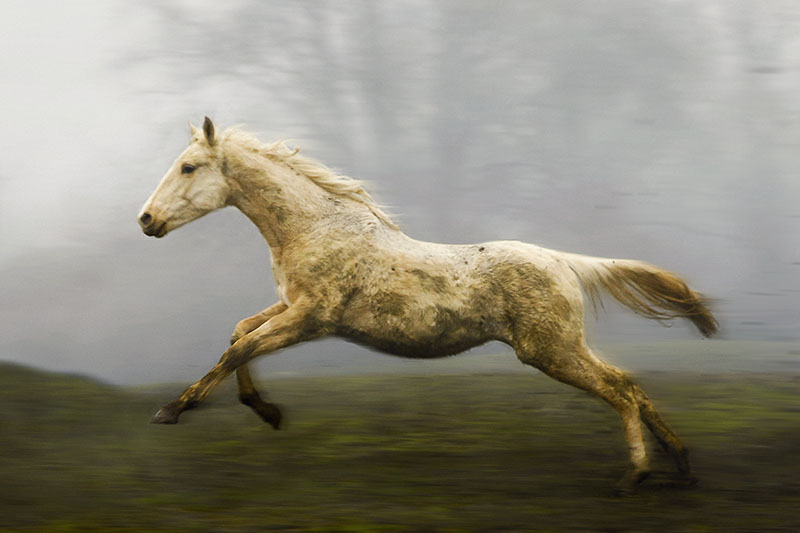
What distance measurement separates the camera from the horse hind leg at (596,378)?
6.08 metres

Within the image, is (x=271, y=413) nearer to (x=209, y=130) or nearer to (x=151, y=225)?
(x=151, y=225)

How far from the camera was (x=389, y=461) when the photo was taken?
6.71 metres

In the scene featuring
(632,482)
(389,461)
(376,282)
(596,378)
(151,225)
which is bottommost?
(389,461)

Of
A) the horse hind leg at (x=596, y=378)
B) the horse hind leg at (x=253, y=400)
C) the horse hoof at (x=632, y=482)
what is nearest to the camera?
the horse hoof at (x=632, y=482)

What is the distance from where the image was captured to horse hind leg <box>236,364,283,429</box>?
6500mm

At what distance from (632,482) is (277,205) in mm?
3231

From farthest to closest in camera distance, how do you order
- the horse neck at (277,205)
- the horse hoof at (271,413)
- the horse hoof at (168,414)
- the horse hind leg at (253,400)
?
the horse hoof at (271,413) → the horse hind leg at (253,400) → the horse neck at (277,205) → the horse hoof at (168,414)

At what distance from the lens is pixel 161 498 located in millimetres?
5742

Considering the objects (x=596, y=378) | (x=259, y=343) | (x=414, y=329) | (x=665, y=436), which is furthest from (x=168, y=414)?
(x=665, y=436)

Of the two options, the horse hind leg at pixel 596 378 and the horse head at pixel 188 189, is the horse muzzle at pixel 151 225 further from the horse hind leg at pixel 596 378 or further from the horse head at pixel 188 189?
the horse hind leg at pixel 596 378

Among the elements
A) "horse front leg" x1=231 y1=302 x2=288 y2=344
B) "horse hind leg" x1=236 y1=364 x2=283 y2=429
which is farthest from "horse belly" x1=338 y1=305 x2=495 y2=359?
"horse hind leg" x1=236 y1=364 x2=283 y2=429

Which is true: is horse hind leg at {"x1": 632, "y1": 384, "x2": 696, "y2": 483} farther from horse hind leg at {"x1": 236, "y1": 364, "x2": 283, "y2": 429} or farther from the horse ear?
the horse ear

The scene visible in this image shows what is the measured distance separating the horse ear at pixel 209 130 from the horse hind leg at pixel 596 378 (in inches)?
108

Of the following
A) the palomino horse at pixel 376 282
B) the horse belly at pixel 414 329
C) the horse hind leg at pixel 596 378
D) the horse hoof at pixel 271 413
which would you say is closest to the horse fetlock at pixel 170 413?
the palomino horse at pixel 376 282
